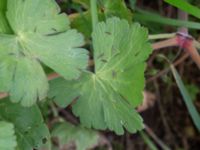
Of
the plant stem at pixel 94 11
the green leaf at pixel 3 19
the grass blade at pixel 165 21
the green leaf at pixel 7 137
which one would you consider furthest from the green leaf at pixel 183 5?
the green leaf at pixel 7 137

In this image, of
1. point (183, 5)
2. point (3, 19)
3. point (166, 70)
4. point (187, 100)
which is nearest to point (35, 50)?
point (3, 19)

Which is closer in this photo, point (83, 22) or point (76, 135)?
point (83, 22)

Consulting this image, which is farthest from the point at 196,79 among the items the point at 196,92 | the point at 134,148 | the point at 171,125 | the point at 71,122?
the point at 71,122

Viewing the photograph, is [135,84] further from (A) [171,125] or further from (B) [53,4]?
(A) [171,125]

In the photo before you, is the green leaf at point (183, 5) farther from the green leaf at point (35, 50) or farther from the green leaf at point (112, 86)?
the green leaf at point (35, 50)

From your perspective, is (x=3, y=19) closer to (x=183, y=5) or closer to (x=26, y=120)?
(x=26, y=120)

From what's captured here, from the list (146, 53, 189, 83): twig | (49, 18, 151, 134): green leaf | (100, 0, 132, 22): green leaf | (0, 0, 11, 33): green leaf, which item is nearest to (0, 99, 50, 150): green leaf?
(49, 18, 151, 134): green leaf
